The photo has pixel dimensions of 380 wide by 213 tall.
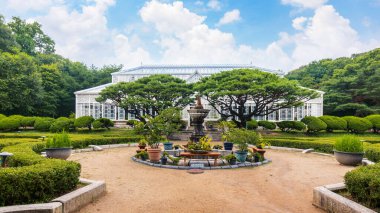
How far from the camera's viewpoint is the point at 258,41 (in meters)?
18.5

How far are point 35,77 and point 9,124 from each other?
7.71m

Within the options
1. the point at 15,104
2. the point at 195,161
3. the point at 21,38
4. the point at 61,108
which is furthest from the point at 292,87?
the point at 21,38

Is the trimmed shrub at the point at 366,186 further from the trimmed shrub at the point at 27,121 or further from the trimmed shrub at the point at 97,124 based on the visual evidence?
the trimmed shrub at the point at 27,121

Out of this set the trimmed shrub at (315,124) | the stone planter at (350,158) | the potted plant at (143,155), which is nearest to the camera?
the stone planter at (350,158)

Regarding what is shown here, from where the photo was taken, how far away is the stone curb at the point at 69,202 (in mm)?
3807

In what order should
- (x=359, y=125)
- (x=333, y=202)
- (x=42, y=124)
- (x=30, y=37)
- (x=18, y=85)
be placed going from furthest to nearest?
(x=30, y=37) → (x=18, y=85) → (x=42, y=124) → (x=359, y=125) → (x=333, y=202)

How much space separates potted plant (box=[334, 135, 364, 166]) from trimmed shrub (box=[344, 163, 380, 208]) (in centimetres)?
479

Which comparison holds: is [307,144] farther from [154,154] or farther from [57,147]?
[57,147]

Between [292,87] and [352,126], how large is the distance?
23.1ft

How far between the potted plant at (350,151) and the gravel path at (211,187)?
396 mm

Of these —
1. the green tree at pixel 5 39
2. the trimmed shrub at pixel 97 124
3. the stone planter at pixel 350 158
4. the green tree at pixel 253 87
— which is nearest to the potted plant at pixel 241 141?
the stone planter at pixel 350 158

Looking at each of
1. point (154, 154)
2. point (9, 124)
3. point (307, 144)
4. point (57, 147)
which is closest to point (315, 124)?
point (307, 144)

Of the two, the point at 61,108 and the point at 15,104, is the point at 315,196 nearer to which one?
the point at 15,104

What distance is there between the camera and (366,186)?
14.0 feet
